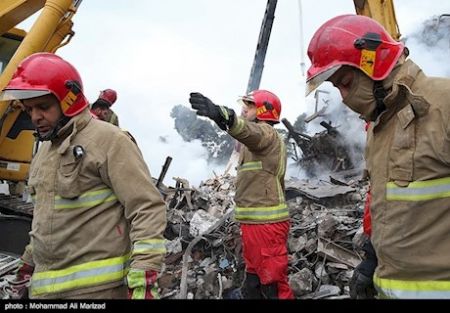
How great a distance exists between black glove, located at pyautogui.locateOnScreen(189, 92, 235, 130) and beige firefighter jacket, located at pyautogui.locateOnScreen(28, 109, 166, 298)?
1056 millimetres

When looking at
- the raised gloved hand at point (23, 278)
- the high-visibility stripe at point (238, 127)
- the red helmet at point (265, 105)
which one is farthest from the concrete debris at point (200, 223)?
the raised gloved hand at point (23, 278)

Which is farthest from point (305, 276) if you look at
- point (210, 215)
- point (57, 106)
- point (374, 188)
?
point (57, 106)

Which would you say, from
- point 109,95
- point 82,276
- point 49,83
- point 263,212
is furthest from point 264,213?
point 109,95

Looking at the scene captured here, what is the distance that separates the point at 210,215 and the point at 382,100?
195 inches

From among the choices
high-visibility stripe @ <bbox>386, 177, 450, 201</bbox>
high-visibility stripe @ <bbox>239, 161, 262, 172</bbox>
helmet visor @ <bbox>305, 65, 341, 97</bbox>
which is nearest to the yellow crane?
high-visibility stripe @ <bbox>239, 161, 262, 172</bbox>

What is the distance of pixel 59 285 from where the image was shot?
77.4 inches

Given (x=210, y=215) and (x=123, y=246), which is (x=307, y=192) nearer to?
(x=210, y=215)

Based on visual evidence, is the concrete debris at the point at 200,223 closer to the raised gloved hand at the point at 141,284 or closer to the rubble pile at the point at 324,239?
the rubble pile at the point at 324,239

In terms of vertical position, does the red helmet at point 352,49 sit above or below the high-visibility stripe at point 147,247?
above

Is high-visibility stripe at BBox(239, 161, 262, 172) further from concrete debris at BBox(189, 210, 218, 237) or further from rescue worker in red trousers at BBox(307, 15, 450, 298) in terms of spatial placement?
concrete debris at BBox(189, 210, 218, 237)

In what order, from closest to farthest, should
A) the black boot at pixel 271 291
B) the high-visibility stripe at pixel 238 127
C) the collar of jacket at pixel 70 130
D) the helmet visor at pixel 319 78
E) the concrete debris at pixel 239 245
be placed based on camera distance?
1. the helmet visor at pixel 319 78
2. the collar of jacket at pixel 70 130
3. the high-visibility stripe at pixel 238 127
4. the black boot at pixel 271 291
5. the concrete debris at pixel 239 245

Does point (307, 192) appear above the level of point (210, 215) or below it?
above

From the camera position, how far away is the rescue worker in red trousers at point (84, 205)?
6.40 ft

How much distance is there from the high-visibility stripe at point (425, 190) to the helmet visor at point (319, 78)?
595mm
